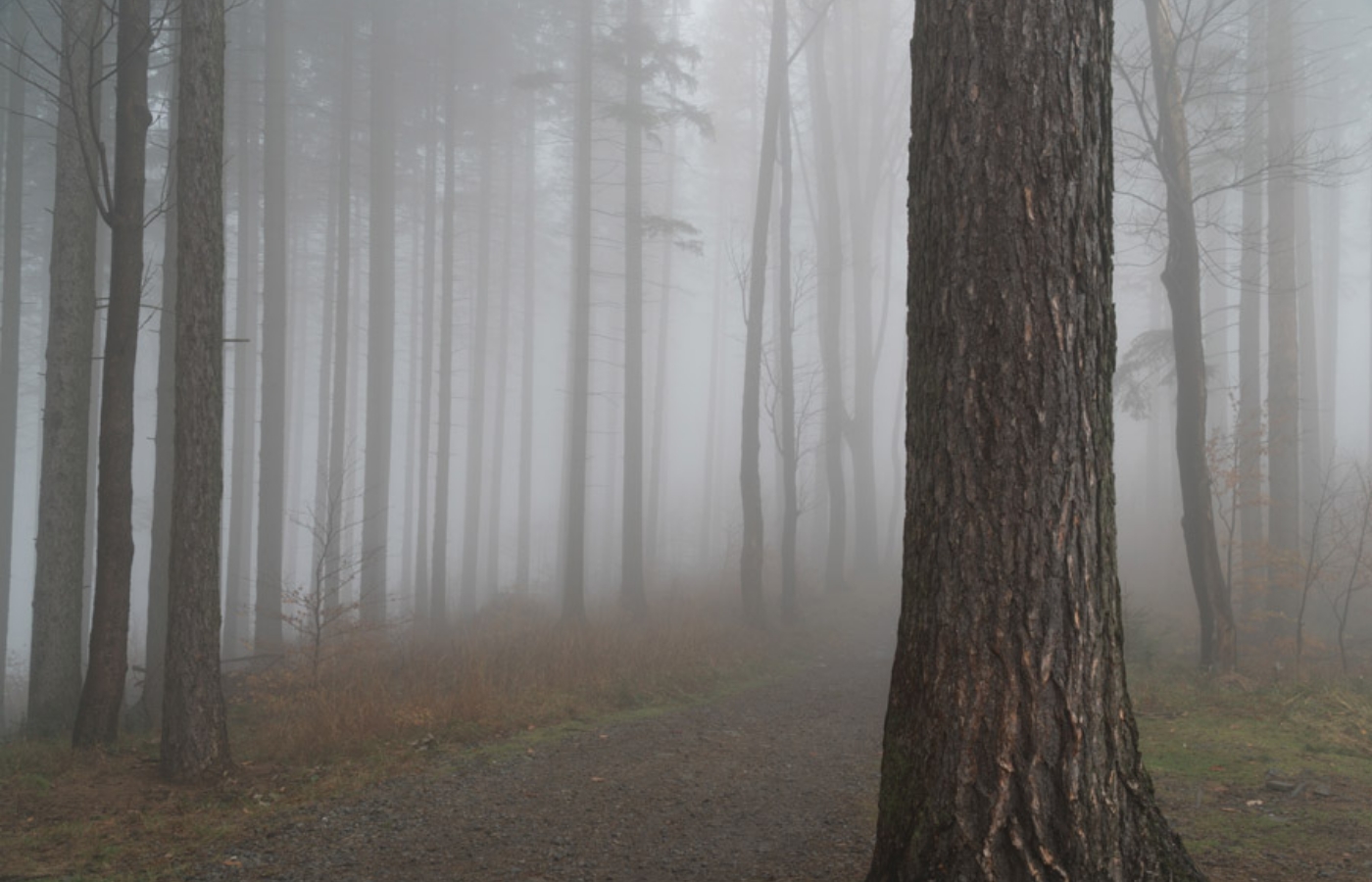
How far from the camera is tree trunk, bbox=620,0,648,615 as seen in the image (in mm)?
15938

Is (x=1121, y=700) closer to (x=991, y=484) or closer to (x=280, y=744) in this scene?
(x=991, y=484)

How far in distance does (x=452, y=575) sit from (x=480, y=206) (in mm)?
13662

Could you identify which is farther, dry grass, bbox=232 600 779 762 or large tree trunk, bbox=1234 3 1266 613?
large tree trunk, bbox=1234 3 1266 613

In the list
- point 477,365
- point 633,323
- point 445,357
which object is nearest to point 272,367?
point 445,357

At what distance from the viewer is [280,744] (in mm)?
7246

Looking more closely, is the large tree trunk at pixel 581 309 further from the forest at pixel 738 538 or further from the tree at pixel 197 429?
the tree at pixel 197 429

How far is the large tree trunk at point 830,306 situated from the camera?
61.2ft

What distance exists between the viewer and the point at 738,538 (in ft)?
81.8

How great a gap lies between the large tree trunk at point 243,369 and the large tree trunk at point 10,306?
3.96m

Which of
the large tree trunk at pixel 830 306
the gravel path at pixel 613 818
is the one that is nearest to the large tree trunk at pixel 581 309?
the large tree trunk at pixel 830 306

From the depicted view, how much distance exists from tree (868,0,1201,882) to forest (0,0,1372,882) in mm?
15

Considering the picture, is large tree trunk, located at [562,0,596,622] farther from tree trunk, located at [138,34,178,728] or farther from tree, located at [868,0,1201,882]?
tree, located at [868,0,1201,882]

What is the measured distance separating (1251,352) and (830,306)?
915 cm

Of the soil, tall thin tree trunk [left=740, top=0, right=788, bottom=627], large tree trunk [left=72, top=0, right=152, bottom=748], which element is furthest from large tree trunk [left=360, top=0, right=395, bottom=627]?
the soil
